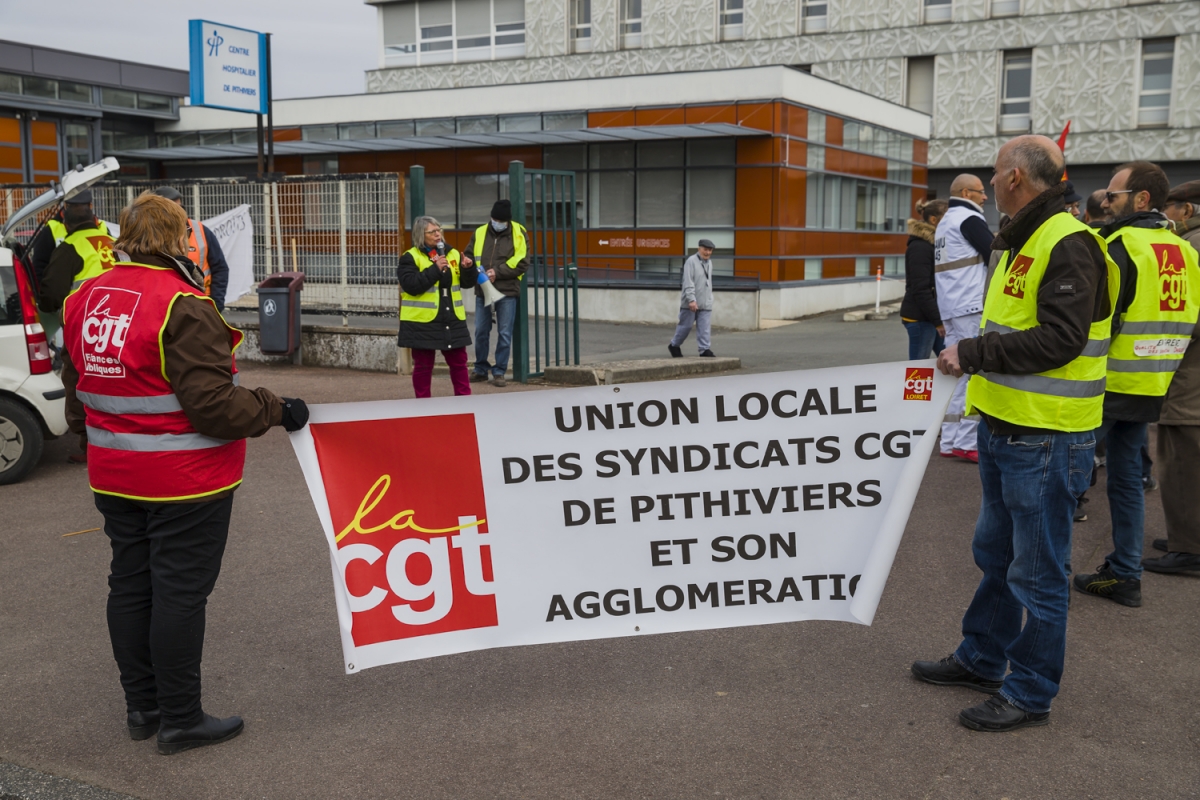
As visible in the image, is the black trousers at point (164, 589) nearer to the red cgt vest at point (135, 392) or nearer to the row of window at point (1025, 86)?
the red cgt vest at point (135, 392)

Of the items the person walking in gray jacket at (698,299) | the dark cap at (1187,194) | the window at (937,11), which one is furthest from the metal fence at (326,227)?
the window at (937,11)

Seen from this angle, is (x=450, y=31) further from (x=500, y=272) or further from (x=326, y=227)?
(x=500, y=272)

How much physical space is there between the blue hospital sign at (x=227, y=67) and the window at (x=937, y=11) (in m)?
23.3

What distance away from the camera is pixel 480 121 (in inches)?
1080

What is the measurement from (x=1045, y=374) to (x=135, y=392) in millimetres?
2964

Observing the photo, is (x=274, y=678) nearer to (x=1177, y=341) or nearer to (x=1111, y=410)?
(x=1111, y=410)

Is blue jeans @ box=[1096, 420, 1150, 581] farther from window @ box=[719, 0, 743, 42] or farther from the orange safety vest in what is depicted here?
window @ box=[719, 0, 743, 42]

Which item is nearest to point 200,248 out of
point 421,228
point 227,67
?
point 421,228

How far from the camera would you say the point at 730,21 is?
3753 cm

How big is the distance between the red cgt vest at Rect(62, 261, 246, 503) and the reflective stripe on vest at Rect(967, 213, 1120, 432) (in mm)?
2656

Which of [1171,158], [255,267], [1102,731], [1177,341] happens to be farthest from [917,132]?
[1102,731]

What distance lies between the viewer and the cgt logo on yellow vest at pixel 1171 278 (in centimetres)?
515

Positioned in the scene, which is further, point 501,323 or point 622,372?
point 501,323

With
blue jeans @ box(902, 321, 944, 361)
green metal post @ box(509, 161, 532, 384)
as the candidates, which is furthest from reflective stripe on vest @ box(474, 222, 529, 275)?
blue jeans @ box(902, 321, 944, 361)
